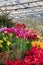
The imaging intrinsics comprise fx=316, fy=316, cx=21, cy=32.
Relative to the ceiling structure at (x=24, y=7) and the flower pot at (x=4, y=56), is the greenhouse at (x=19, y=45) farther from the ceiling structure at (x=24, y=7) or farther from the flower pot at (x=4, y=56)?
the ceiling structure at (x=24, y=7)

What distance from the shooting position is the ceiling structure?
310 inches

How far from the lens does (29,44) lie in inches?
119

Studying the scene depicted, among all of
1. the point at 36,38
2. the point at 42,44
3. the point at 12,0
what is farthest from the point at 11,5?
the point at 42,44

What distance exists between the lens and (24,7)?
26.7 feet

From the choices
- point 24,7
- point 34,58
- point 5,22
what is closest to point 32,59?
point 34,58

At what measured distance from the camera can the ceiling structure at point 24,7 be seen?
788 centimetres

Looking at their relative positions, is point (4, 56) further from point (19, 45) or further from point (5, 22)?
point (5, 22)

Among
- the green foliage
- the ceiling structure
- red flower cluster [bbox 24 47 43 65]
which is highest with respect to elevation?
red flower cluster [bbox 24 47 43 65]

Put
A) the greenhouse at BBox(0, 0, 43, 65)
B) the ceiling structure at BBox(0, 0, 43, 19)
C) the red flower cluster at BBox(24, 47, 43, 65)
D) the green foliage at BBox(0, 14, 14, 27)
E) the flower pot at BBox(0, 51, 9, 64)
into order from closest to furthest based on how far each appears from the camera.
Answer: the red flower cluster at BBox(24, 47, 43, 65) < the greenhouse at BBox(0, 0, 43, 65) < the flower pot at BBox(0, 51, 9, 64) < the green foliage at BBox(0, 14, 14, 27) < the ceiling structure at BBox(0, 0, 43, 19)

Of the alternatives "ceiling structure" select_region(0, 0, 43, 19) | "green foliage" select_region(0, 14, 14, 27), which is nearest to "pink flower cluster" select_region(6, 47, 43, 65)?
"green foliage" select_region(0, 14, 14, 27)

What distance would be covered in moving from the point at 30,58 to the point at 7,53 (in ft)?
1.27

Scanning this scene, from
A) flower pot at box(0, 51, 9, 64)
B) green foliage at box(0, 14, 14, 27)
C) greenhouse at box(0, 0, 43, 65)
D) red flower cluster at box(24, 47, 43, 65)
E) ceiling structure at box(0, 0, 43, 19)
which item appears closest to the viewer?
red flower cluster at box(24, 47, 43, 65)

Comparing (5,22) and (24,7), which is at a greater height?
(5,22)

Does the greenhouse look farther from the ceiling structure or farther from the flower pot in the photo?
the ceiling structure
